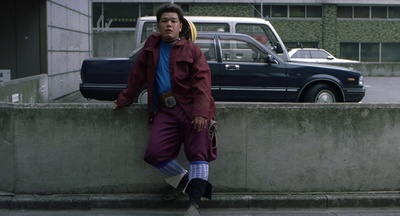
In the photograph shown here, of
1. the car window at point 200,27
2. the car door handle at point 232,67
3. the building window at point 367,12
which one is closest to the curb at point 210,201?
the car door handle at point 232,67

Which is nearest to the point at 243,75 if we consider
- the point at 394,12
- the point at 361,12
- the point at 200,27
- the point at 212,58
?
the point at 212,58

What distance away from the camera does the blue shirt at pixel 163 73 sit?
5684 millimetres

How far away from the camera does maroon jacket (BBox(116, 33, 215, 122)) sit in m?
5.49

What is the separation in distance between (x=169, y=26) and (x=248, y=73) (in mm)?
5963

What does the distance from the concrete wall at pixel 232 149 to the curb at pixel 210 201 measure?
0.11m

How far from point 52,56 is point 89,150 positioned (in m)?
9.58

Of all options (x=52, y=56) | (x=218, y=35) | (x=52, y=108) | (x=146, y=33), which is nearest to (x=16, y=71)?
(x=52, y=56)

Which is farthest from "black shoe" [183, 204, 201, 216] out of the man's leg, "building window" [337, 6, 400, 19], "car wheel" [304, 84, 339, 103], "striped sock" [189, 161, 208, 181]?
"building window" [337, 6, 400, 19]

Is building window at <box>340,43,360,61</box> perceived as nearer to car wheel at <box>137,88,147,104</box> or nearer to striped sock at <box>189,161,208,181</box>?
car wheel at <box>137,88,147,104</box>

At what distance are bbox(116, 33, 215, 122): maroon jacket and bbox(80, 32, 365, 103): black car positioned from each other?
549 cm

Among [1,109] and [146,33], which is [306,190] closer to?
[1,109]

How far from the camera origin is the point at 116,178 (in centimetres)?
624

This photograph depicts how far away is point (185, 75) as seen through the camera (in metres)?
5.62

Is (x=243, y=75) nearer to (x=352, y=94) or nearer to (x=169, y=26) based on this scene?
(x=352, y=94)
